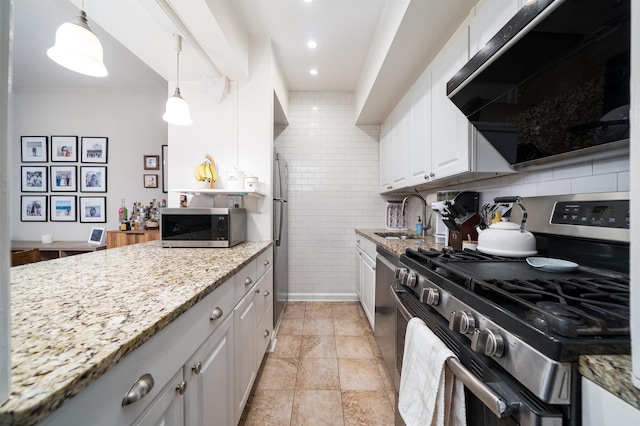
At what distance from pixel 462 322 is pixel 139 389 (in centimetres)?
82

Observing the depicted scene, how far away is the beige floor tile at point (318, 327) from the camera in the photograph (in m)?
2.28

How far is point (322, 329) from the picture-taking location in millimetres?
2352

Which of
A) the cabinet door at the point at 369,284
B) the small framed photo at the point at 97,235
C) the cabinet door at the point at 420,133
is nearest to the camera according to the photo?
the cabinet door at the point at 420,133

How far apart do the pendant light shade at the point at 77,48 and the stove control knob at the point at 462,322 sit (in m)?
1.92

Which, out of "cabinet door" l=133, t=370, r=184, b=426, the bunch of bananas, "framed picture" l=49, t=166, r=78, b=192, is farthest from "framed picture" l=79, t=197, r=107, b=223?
"cabinet door" l=133, t=370, r=184, b=426

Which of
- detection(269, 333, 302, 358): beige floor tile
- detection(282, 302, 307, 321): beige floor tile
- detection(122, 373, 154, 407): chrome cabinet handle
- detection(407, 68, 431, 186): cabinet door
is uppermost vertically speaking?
detection(407, 68, 431, 186): cabinet door

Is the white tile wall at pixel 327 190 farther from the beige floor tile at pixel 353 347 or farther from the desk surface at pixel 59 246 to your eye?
Result: the desk surface at pixel 59 246

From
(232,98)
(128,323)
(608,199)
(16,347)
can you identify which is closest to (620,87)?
(608,199)

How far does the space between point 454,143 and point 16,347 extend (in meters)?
1.82

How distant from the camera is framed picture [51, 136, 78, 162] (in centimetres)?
314

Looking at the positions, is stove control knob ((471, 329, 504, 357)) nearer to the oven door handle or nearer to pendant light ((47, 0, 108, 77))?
the oven door handle

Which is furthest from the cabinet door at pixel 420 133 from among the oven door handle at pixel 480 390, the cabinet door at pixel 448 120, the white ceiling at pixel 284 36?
the oven door handle at pixel 480 390

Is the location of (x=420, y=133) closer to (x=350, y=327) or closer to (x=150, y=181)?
(x=350, y=327)

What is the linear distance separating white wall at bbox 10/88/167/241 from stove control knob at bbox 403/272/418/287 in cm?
335
